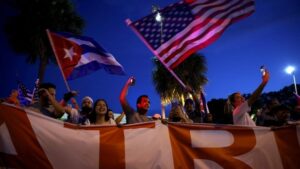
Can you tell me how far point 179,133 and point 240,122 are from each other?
1.30 metres

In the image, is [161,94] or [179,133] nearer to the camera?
[179,133]

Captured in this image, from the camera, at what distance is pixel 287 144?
5.34 m

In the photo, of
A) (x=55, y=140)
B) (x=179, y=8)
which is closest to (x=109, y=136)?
(x=55, y=140)

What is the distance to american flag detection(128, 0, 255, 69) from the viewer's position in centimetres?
670

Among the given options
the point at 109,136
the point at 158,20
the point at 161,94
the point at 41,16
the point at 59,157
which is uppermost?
the point at 41,16

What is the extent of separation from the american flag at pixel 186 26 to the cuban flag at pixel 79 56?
1.26 metres

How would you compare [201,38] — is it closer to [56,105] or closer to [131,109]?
[131,109]

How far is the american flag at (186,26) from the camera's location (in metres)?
6.70

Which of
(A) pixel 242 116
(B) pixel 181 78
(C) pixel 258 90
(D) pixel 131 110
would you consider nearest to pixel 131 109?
(D) pixel 131 110

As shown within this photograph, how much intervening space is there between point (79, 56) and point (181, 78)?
23450 mm

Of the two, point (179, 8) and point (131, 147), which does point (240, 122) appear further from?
point (179, 8)

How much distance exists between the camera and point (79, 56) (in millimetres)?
7391

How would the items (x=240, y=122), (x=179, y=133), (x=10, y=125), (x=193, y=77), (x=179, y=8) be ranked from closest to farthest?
(x=10, y=125) → (x=179, y=133) → (x=240, y=122) → (x=179, y=8) → (x=193, y=77)

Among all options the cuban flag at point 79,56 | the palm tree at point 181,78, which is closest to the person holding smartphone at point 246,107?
the cuban flag at point 79,56
